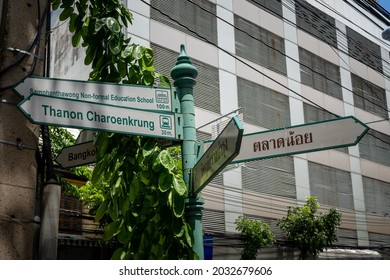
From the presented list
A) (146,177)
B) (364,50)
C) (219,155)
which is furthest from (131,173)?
(364,50)

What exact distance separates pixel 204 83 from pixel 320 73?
6891 mm

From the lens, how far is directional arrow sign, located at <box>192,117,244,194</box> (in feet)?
11.4

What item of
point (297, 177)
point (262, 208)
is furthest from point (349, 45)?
point (262, 208)

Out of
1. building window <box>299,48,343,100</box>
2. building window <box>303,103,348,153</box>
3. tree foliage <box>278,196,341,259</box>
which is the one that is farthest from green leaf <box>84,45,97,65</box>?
building window <box>299,48,343,100</box>

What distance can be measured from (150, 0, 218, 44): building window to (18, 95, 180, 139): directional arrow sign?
12.3 meters

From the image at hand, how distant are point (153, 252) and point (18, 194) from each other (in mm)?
1104

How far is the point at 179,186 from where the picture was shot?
3949mm

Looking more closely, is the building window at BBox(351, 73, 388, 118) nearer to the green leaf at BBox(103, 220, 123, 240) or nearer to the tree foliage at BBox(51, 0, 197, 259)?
the tree foliage at BBox(51, 0, 197, 259)

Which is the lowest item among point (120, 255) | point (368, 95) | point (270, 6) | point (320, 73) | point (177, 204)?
point (120, 255)

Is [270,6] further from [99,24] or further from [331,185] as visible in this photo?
[99,24]

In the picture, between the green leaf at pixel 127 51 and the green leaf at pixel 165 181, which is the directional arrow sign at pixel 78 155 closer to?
the green leaf at pixel 127 51

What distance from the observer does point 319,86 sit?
21547 mm

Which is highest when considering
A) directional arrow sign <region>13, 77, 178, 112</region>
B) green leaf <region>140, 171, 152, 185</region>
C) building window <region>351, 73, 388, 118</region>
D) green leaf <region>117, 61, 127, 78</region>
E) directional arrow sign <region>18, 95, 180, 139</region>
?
building window <region>351, 73, 388, 118</region>
